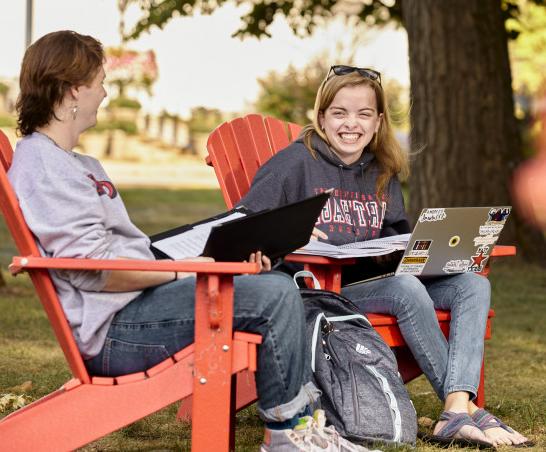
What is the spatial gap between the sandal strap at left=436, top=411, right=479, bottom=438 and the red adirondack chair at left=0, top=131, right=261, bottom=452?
1043mm

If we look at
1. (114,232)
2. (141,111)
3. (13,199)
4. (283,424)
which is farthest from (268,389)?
(141,111)

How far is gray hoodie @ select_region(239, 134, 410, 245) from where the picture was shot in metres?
4.25

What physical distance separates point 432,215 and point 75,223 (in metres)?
1.28

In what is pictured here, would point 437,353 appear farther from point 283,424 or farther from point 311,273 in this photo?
point 283,424

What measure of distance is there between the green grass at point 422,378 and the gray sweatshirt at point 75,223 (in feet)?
2.73

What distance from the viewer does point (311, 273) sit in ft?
13.0

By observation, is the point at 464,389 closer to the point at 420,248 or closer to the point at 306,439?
the point at 420,248

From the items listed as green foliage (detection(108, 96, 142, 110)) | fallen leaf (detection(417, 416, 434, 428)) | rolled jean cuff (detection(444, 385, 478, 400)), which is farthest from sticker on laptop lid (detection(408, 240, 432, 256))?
green foliage (detection(108, 96, 142, 110))

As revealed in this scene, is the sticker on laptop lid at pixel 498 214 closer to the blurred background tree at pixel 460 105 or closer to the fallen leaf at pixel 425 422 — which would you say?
the fallen leaf at pixel 425 422

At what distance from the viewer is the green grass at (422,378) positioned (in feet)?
13.6

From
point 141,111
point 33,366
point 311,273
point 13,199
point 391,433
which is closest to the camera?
point 13,199

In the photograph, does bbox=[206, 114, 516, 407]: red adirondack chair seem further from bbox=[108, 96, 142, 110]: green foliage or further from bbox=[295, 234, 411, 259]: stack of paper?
bbox=[108, 96, 142, 110]: green foliage

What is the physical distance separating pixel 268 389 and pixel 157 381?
30 cm

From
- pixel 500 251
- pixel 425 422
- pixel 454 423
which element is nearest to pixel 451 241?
pixel 500 251
